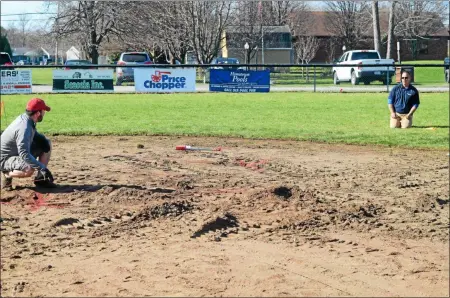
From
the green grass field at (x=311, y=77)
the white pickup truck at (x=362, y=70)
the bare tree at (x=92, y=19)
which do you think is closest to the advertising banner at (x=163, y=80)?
the green grass field at (x=311, y=77)

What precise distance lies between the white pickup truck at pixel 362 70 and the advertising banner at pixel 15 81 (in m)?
13.6

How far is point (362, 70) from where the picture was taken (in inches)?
1217

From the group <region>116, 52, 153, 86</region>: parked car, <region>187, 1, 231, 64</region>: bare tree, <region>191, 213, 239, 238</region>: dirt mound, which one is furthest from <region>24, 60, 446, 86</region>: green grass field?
<region>191, 213, 239, 238</region>: dirt mound

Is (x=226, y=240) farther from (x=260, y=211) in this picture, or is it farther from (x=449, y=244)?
(x=449, y=244)

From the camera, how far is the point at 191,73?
28.0 meters

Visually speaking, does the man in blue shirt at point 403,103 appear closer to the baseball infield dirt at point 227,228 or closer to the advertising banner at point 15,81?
the baseball infield dirt at point 227,228

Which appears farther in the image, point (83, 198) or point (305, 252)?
point (83, 198)

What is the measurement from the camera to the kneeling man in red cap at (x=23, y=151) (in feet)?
26.9

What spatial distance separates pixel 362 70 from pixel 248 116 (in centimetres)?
1300

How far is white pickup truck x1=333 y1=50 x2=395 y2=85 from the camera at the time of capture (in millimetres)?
29719

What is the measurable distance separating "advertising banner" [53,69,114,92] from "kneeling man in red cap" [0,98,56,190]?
19519mm

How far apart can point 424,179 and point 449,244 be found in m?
3.42

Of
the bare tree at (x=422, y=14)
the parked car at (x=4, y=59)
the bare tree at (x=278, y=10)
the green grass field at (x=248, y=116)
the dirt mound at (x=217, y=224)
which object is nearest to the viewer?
the dirt mound at (x=217, y=224)

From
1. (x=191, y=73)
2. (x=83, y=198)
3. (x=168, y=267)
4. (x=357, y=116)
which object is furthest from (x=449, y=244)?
(x=191, y=73)
